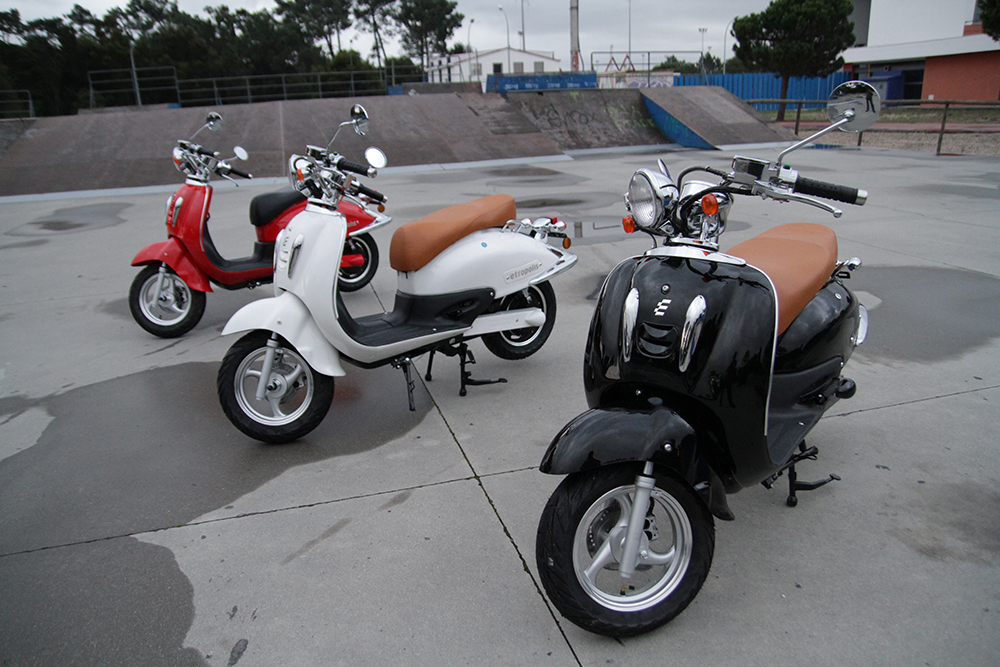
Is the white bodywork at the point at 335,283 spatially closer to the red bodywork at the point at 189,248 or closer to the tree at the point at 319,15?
the red bodywork at the point at 189,248

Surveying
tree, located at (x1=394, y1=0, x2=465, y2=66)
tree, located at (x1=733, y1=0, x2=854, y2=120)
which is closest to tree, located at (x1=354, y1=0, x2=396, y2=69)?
tree, located at (x1=394, y1=0, x2=465, y2=66)

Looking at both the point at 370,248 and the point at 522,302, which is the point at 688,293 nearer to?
the point at 522,302

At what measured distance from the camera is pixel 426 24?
58219 mm

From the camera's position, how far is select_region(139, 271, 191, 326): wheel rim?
16.8 ft

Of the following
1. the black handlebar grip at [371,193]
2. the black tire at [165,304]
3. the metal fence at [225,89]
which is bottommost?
the black tire at [165,304]

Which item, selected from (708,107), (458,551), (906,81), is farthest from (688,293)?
(906,81)

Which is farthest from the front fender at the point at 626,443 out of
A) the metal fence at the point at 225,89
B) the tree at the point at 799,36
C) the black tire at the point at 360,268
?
the tree at the point at 799,36

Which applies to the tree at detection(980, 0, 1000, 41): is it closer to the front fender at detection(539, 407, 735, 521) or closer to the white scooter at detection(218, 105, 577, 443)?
the white scooter at detection(218, 105, 577, 443)

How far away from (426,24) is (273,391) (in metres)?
60.8

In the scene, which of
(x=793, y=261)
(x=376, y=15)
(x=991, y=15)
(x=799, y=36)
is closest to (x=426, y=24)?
(x=376, y=15)

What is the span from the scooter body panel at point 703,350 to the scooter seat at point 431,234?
172cm

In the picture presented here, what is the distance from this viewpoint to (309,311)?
3.44m

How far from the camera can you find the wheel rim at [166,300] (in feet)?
16.8

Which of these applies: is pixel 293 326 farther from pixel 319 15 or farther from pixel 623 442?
pixel 319 15
